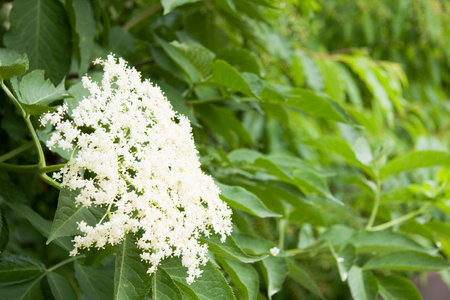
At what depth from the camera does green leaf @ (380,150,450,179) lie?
113 cm

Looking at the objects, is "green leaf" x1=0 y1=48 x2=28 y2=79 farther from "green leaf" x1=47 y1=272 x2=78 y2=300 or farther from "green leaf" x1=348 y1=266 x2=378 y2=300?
"green leaf" x1=348 y1=266 x2=378 y2=300

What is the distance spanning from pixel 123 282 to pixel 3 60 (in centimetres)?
37

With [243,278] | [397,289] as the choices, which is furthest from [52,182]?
[397,289]

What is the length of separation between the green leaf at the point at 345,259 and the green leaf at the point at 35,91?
0.58 meters

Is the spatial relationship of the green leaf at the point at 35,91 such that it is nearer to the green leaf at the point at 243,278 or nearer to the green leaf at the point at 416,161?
the green leaf at the point at 243,278

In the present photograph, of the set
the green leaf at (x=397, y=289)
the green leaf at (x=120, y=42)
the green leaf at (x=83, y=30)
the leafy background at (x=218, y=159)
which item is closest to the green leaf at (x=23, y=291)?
the leafy background at (x=218, y=159)

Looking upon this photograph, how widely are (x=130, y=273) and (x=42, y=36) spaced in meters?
0.53

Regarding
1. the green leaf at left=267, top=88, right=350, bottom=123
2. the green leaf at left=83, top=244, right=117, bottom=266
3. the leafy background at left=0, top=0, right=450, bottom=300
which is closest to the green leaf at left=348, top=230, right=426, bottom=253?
the leafy background at left=0, top=0, right=450, bottom=300

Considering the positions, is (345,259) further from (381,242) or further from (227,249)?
(227,249)

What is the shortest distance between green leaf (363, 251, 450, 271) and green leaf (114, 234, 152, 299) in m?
0.54

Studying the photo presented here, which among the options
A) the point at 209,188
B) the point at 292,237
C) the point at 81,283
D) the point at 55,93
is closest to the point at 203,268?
the point at 209,188

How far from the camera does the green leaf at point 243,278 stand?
786mm

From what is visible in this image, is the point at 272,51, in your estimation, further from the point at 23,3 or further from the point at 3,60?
the point at 3,60

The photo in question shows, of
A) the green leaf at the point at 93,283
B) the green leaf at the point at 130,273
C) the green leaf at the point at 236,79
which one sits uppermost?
the green leaf at the point at 236,79
